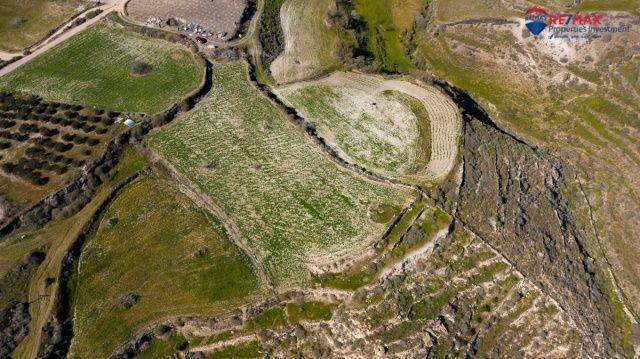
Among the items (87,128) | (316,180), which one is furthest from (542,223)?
(87,128)

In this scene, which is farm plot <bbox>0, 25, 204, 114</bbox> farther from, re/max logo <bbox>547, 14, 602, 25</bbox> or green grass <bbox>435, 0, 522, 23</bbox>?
re/max logo <bbox>547, 14, 602, 25</bbox>

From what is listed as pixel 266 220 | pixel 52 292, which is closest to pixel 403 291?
pixel 266 220

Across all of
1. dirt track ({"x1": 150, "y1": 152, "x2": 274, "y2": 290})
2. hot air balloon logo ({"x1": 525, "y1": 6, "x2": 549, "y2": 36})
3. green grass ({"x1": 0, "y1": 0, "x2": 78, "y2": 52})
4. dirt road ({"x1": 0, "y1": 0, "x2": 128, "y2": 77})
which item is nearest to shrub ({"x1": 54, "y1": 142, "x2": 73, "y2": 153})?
dirt track ({"x1": 150, "y1": 152, "x2": 274, "y2": 290})

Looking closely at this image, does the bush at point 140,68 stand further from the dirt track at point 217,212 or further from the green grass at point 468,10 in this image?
the green grass at point 468,10

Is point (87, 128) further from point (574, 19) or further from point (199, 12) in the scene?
point (574, 19)

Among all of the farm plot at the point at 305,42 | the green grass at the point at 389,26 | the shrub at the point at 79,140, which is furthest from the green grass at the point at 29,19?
the green grass at the point at 389,26

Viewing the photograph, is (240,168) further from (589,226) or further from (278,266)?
(589,226)
